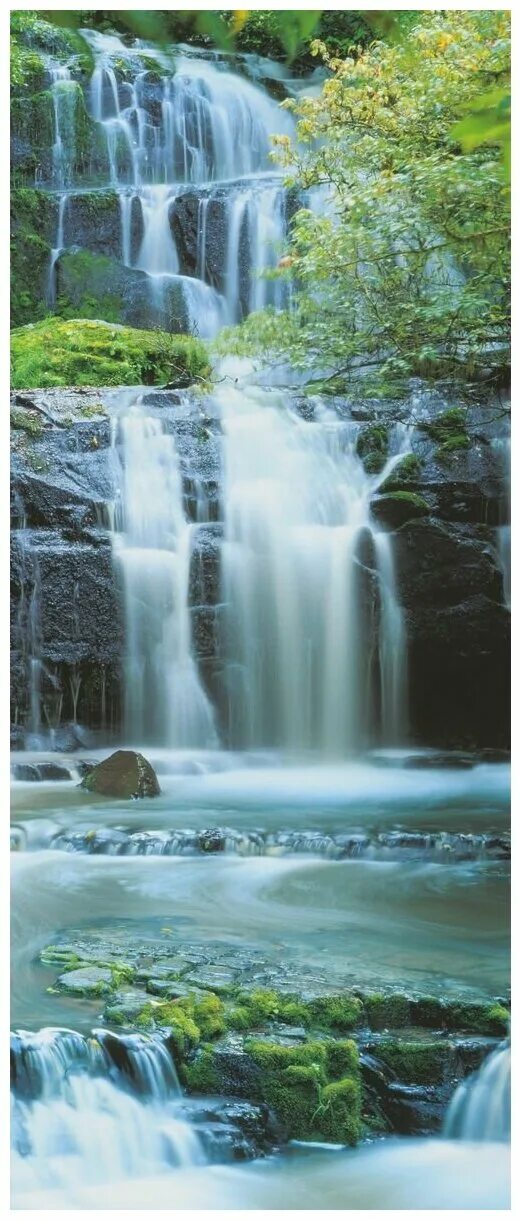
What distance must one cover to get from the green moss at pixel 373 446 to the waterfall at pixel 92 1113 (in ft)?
13.5

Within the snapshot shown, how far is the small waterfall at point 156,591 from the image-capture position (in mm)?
5551

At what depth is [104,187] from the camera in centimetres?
947

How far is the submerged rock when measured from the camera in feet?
15.0

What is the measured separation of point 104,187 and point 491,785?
21.2ft

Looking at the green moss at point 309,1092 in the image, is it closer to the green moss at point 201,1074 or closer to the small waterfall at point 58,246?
the green moss at point 201,1074

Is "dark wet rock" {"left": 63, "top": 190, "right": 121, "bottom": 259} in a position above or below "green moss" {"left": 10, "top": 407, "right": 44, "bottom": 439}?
above

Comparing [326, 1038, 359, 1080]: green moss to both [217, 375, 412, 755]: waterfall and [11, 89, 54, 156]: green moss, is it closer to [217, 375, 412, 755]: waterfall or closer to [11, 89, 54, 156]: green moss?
[217, 375, 412, 755]: waterfall

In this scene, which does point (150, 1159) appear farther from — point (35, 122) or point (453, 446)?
point (35, 122)

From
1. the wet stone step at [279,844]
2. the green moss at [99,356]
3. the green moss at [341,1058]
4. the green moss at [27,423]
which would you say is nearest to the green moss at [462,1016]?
the green moss at [341,1058]

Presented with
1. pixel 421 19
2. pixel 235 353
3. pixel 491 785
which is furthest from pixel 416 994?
pixel 235 353

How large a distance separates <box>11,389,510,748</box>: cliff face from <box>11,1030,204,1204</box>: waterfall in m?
3.06

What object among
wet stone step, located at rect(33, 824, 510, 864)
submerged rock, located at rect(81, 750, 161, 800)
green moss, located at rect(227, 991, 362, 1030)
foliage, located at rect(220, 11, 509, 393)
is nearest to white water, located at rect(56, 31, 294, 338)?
foliage, located at rect(220, 11, 509, 393)

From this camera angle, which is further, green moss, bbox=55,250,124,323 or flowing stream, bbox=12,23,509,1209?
green moss, bbox=55,250,124,323
